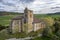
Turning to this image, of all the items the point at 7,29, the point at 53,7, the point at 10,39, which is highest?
the point at 53,7

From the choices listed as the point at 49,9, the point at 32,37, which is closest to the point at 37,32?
the point at 32,37

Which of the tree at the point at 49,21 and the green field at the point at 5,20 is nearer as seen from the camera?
the green field at the point at 5,20

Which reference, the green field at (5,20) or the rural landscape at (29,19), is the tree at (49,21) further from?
the green field at (5,20)

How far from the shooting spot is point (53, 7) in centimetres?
435

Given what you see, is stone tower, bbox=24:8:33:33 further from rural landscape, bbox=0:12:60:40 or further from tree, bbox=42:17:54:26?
tree, bbox=42:17:54:26

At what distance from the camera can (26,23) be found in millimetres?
4258

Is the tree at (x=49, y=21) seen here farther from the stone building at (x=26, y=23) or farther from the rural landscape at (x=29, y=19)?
the stone building at (x=26, y=23)

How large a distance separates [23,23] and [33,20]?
0.95 ft

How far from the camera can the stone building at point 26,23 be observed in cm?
419

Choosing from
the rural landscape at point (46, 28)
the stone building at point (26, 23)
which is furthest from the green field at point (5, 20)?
the stone building at point (26, 23)

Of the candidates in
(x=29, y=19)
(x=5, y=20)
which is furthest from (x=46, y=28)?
(x=5, y=20)

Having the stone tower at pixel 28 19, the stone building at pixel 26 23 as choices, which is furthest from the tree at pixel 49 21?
the stone tower at pixel 28 19

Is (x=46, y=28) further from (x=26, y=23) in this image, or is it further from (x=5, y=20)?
(x=5, y=20)

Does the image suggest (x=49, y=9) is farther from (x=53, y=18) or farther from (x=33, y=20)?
(x=33, y=20)
